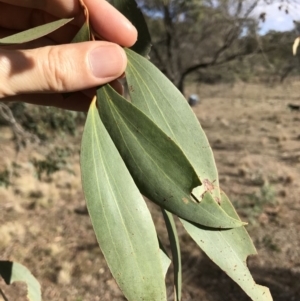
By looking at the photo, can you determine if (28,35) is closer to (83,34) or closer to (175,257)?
(83,34)

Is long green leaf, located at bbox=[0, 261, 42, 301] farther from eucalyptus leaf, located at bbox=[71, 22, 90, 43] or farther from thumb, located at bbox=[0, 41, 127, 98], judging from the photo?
eucalyptus leaf, located at bbox=[71, 22, 90, 43]

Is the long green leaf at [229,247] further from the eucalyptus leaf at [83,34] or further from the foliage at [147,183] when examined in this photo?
the eucalyptus leaf at [83,34]

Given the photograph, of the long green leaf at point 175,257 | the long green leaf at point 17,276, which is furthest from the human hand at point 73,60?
the long green leaf at point 17,276

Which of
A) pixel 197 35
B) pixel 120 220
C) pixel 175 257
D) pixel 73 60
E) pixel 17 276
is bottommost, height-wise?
pixel 197 35

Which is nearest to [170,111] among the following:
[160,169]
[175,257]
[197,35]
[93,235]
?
[160,169]

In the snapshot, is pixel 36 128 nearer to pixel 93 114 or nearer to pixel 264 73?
pixel 93 114

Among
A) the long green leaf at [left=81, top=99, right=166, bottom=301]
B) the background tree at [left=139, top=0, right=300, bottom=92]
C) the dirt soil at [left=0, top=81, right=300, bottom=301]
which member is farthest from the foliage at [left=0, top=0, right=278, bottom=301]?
the background tree at [left=139, top=0, right=300, bottom=92]

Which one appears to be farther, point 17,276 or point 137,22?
point 17,276
